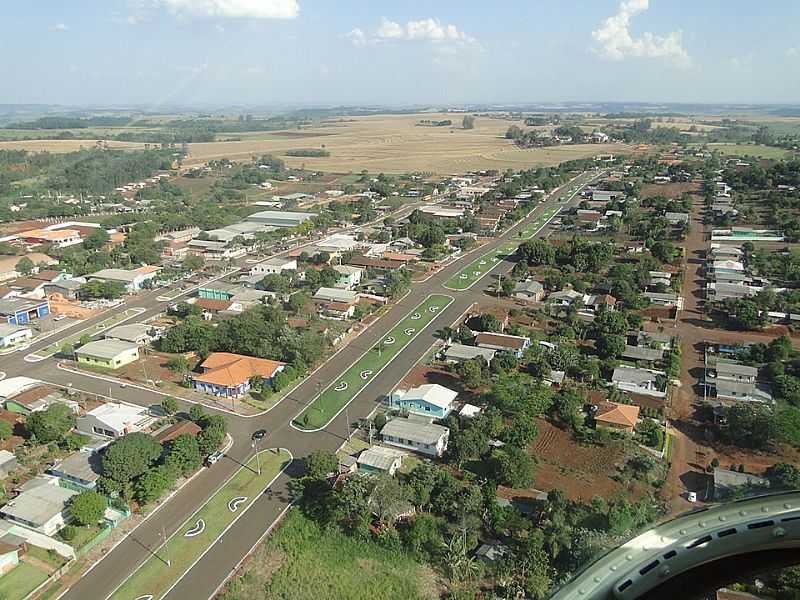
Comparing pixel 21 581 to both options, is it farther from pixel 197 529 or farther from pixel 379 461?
pixel 379 461

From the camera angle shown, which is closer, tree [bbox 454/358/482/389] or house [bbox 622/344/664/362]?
tree [bbox 454/358/482/389]

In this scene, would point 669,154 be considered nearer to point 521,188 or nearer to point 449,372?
point 521,188

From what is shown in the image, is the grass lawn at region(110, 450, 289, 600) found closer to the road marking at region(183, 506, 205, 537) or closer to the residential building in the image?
the road marking at region(183, 506, 205, 537)

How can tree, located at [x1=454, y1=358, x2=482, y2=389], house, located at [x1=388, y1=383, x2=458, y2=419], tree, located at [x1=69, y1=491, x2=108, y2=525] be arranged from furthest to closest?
tree, located at [x1=454, y1=358, x2=482, y2=389] < house, located at [x1=388, y1=383, x2=458, y2=419] < tree, located at [x1=69, y1=491, x2=108, y2=525]

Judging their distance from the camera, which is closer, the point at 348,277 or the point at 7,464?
the point at 7,464

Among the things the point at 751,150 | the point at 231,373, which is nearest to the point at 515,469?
the point at 231,373

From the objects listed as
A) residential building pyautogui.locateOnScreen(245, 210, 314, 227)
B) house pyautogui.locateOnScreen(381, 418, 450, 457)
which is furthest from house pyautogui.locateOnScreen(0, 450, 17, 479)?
residential building pyautogui.locateOnScreen(245, 210, 314, 227)

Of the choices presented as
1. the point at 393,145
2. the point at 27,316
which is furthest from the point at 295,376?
the point at 393,145
